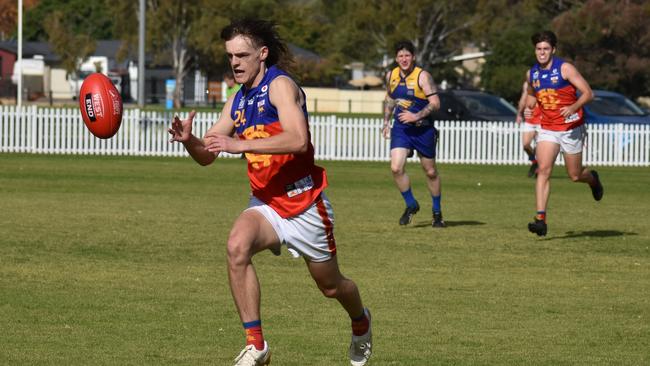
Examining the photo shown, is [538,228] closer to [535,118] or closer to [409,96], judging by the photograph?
[409,96]

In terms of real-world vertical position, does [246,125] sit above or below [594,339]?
above

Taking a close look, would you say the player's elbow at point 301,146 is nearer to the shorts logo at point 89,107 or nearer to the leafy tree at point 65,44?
the shorts logo at point 89,107

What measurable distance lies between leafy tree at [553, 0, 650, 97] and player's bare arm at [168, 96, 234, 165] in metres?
55.0

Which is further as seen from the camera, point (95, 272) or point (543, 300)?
point (95, 272)

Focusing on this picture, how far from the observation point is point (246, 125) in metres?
8.05

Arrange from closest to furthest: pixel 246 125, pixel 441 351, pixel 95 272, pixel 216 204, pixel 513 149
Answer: pixel 246 125 < pixel 441 351 < pixel 95 272 < pixel 216 204 < pixel 513 149

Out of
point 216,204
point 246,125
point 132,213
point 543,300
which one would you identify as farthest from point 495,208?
point 246,125

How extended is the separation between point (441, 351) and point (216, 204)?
36.1 feet

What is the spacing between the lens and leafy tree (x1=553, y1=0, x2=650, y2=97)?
62.0 m

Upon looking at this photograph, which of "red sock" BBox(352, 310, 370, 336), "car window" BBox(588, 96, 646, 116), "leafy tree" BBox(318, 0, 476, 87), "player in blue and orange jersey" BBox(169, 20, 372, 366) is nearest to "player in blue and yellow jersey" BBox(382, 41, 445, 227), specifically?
"red sock" BBox(352, 310, 370, 336)

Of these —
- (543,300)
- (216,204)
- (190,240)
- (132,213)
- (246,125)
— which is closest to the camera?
(246,125)

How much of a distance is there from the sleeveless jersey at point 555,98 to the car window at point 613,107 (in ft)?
59.0

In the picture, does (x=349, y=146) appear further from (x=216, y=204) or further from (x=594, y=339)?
(x=594, y=339)

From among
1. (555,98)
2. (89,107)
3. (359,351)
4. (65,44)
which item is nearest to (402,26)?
(65,44)
